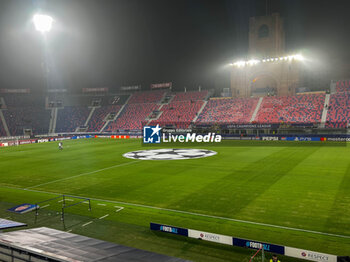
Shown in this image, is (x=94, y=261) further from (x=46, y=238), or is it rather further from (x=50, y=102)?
(x=50, y=102)

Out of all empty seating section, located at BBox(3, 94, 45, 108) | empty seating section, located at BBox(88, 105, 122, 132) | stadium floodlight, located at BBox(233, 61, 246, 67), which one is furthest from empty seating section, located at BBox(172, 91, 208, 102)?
empty seating section, located at BBox(3, 94, 45, 108)

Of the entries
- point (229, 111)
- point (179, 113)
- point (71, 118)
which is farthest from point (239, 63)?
point (71, 118)

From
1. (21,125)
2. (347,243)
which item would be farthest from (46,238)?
(21,125)

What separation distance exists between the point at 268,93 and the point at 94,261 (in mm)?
72529

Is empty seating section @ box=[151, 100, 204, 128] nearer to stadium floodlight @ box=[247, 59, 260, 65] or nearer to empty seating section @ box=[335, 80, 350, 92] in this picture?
stadium floodlight @ box=[247, 59, 260, 65]

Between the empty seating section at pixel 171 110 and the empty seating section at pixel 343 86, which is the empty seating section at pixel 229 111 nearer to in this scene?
the empty seating section at pixel 171 110

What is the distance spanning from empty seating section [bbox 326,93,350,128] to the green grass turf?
102 feet

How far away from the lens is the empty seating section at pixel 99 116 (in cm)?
8413

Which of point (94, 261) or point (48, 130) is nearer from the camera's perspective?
point (94, 261)

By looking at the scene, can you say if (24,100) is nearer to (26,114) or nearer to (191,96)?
(26,114)

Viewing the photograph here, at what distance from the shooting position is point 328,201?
1494cm

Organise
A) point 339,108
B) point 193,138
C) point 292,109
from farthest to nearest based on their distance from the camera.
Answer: point 292,109, point 339,108, point 193,138

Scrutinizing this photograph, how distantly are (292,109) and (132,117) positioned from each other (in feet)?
146

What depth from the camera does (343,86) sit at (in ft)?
215
